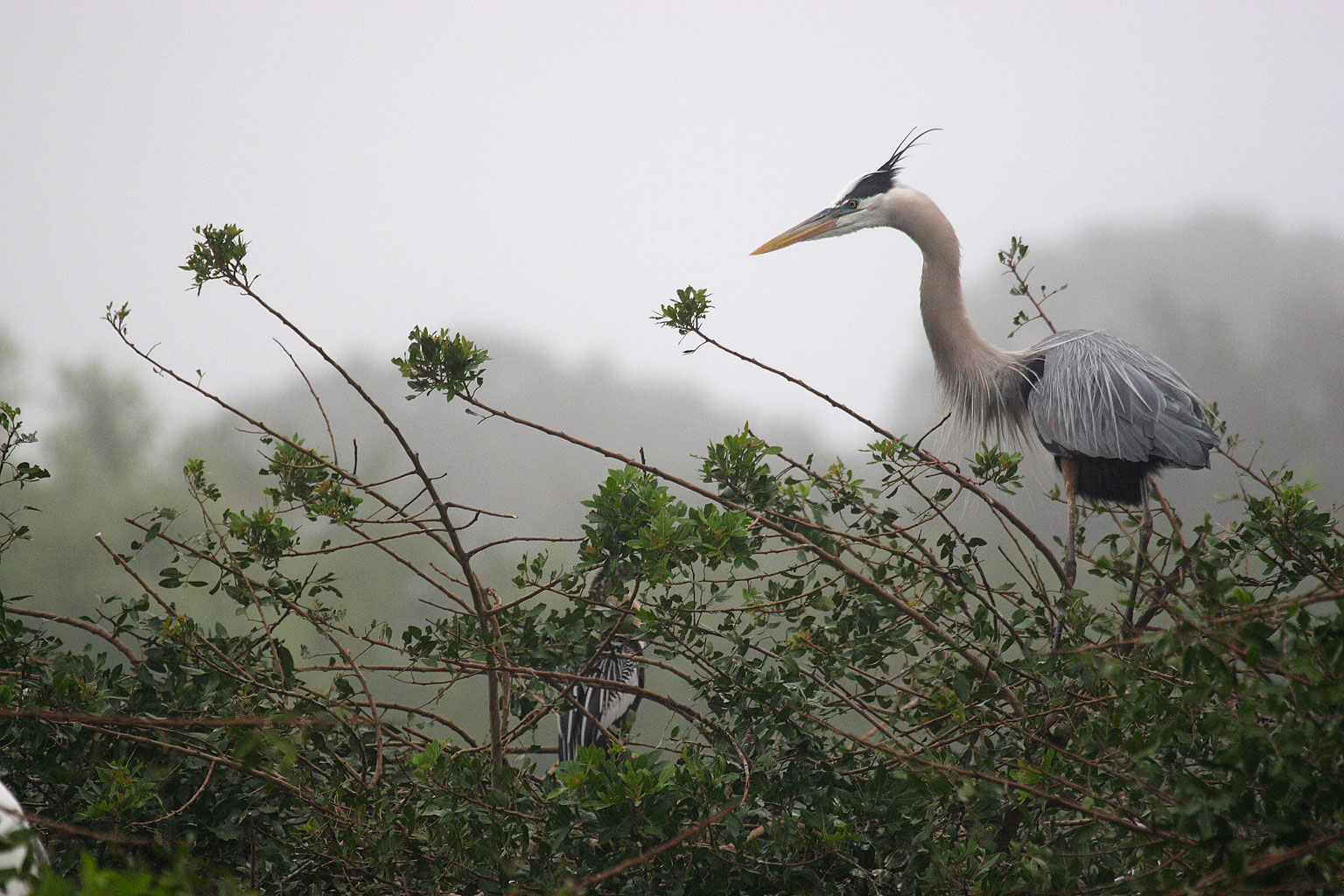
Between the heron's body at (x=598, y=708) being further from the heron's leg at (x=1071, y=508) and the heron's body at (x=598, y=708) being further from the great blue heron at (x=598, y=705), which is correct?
the heron's leg at (x=1071, y=508)

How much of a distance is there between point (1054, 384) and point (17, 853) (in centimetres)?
143

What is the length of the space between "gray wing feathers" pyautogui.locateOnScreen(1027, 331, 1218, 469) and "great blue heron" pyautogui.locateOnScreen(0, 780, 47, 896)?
4.46 feet

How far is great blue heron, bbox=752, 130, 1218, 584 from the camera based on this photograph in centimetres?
140

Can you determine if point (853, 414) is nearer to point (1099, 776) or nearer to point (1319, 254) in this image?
point (1099, 776)

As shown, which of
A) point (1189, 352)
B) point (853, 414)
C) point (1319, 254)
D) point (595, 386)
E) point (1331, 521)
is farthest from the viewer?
point (595, 386)

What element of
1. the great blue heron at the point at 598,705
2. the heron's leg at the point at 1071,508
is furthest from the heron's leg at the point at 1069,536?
the great blue heron at the point at 598,705

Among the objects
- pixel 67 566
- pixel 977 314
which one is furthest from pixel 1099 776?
pixel 67 566

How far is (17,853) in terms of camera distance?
1.92ft

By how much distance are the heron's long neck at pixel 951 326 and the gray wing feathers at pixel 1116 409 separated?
0.10 m

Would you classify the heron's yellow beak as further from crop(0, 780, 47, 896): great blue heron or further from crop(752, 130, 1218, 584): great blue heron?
crop(0, 780, 47, 896): great blue heron

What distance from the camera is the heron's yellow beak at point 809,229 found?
1699 mm

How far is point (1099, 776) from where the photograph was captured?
29.0 inches

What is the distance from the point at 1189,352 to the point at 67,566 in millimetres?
4531

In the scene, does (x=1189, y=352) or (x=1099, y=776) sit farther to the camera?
(x=1189, y=352)
